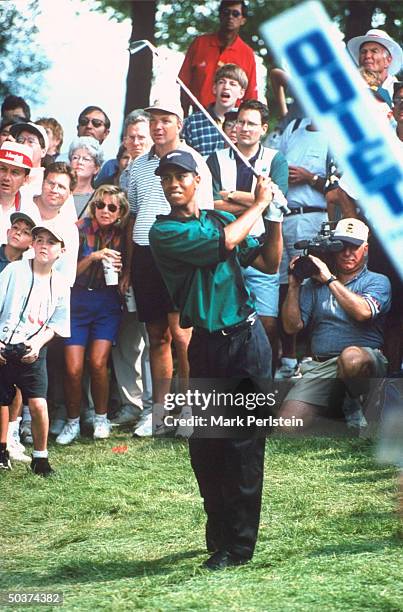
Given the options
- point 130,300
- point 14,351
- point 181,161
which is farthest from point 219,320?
point 130,300

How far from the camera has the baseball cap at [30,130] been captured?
630cm

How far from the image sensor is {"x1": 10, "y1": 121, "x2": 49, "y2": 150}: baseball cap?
630 cm

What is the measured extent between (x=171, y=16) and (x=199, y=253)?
1822 millimetres

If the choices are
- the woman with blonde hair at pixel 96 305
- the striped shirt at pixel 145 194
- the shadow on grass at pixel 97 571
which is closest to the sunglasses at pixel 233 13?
the striped shirt at pixel 145 194

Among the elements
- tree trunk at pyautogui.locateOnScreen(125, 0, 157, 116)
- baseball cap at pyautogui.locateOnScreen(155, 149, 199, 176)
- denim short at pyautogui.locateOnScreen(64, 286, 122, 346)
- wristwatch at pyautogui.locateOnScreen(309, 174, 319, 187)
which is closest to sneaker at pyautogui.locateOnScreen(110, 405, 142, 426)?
denim short at pyautogui.locateOnScreen(64, 286, 122, 346)

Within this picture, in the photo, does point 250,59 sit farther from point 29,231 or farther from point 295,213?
point 29,231

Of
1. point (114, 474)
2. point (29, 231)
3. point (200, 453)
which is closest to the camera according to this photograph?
point (200, 453)

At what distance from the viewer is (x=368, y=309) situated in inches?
234

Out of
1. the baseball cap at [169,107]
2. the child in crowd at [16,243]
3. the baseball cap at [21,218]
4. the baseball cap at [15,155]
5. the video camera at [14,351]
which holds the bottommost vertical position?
the video camera at [14,351]

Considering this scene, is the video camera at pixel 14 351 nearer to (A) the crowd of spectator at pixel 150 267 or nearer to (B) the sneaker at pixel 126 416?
(A) the crowd of spectator at pixel 150 267

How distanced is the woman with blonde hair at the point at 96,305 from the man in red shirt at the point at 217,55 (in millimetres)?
671

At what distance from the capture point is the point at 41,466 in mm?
5629

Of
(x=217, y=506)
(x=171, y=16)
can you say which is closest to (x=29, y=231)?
(x=171, y=16)

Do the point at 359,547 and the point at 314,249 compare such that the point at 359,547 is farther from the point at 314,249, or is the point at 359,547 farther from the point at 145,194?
the point at 145,194
